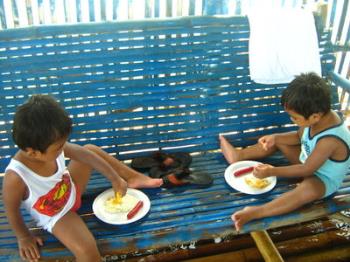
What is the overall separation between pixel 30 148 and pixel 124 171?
2.52 ft

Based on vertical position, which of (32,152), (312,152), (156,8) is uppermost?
(156,8)

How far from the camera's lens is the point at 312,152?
2.30 meters

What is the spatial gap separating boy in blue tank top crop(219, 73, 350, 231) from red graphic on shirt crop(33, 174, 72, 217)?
36.1 inches

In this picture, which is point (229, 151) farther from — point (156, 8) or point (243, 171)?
point (156, 8)

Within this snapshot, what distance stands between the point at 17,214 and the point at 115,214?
51cm

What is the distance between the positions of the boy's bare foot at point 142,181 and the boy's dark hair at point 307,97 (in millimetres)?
898

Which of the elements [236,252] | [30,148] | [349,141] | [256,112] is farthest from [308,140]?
[30,148]

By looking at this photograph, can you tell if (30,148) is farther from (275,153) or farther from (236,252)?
(275,153)

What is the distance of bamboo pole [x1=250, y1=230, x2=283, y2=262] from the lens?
7.20 ft

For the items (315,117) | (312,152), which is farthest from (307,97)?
(312,152)

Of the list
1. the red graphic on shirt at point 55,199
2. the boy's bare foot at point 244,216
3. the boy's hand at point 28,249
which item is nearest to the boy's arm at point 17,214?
the boy's hand at point 28,249

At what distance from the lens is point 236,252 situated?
2.46 meters

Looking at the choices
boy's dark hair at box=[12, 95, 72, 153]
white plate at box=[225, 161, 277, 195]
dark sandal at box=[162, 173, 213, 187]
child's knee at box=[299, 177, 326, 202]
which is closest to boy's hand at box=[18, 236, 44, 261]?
boy's dark hair at box=[12, 95, 72, 153]

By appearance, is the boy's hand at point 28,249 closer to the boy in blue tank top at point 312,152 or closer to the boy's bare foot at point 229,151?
the boy in blue tank top at point 312,152
